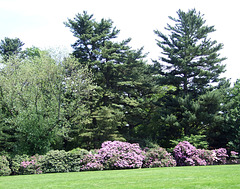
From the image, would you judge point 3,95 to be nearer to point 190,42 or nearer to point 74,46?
point 74,46

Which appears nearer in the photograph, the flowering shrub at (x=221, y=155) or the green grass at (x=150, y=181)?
the green grass at (x=150, y=181)

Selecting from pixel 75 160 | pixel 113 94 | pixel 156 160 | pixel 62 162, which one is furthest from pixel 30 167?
pixel 113 94

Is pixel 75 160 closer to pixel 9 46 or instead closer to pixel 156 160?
pixel 156 160

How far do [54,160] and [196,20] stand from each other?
→ 63.6ft

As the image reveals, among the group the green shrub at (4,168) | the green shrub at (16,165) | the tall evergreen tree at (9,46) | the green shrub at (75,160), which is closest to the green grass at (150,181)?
the green shrub at (4,168)

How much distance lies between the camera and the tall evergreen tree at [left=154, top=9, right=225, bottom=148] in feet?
79.8

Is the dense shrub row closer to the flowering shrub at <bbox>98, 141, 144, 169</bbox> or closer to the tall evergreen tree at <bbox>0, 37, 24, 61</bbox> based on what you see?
the flowering shrub at <bbox>98, 141, 144, 169</bbox>

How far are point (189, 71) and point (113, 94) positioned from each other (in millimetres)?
8038

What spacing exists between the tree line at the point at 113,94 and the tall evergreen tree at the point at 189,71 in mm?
94

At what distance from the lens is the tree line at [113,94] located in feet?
68.0

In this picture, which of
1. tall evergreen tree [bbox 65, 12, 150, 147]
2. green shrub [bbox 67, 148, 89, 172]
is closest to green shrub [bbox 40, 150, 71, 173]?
green shrub [bbox 67, 148, 89, 172]

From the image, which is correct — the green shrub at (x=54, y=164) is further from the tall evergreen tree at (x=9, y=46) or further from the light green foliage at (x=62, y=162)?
the tall evergreen tree at (x=9, y=46)

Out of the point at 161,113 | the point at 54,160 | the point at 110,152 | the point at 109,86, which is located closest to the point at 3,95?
the point at 54,160

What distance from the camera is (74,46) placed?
95.6 ft
